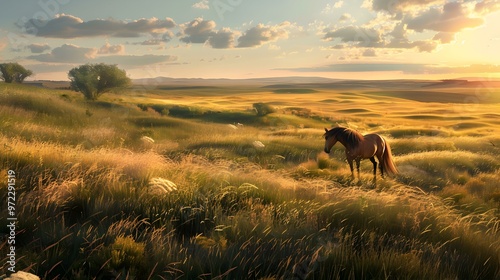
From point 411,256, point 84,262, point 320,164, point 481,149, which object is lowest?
point 481,149

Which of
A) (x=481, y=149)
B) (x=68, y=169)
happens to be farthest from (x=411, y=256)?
(x=481, y=149)

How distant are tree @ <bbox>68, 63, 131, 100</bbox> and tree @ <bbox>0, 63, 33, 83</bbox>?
790 inches

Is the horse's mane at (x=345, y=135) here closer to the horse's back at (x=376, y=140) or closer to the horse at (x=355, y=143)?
the horse at (x=355, y=143)

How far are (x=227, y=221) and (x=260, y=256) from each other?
106cm

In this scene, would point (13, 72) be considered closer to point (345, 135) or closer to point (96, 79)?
point (96, 79)

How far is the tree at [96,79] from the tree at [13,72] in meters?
20.1

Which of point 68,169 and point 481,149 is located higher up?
point 68,169

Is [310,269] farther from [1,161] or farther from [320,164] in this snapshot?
[320,164]

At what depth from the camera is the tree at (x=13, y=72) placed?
7356 centimetres

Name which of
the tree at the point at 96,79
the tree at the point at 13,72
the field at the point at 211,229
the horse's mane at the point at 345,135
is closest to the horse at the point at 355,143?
the horse's mane at the point at 345,135

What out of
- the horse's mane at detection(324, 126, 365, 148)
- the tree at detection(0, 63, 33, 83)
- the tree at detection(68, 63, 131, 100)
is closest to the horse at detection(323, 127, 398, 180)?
the horse's mane at detection(324, 126, 365, 148)

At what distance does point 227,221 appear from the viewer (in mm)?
5059

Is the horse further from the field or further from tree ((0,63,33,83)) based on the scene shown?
tree ((0,63,33,83))

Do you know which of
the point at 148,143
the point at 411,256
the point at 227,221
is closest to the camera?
the point at 411,256
